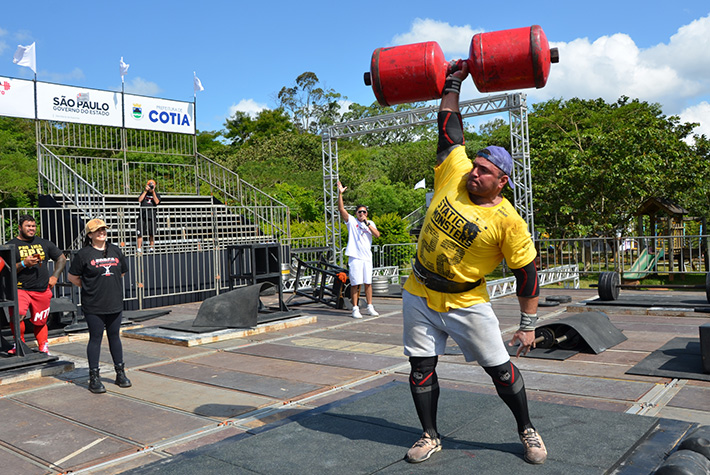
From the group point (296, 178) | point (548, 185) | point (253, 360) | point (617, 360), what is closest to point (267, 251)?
point (253, 360)

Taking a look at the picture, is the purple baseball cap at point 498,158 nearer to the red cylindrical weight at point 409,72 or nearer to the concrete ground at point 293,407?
the red cylindrical weight at point 409,72

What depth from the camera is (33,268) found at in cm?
686

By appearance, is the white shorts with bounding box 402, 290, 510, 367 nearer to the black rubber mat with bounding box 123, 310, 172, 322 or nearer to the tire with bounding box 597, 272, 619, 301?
the tire with bounding box 597, 272, 619, 301

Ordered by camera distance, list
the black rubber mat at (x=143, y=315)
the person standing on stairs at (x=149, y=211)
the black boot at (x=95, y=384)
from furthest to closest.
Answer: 1. the person standing on stairs at (x=149, y=211)
2. the black rubber mat at (x=143, y=315)
3. the black boot at (x=95, y=384)

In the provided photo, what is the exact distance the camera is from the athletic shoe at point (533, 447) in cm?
326

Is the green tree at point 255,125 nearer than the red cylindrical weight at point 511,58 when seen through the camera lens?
No

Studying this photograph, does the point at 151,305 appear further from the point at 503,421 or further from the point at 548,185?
the point at 548,185

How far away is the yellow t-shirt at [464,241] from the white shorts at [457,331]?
0.05 meters

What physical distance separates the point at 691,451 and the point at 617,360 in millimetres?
3347

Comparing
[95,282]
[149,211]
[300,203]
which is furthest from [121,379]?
[300,203]

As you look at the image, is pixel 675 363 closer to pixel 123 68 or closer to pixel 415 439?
pixel 415 439

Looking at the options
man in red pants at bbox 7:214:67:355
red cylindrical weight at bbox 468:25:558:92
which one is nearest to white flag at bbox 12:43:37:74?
man in red pants at bbox 7:214:67:355

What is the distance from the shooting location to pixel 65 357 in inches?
294

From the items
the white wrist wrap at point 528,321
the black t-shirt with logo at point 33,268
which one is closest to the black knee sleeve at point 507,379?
the white wrist wrap at point 528,321
